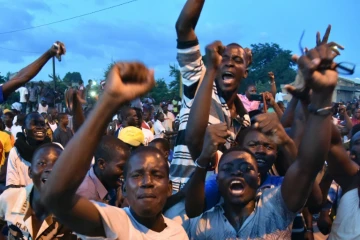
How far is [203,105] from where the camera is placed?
282 cm

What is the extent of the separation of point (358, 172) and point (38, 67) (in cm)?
288

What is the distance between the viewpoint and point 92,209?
224cm

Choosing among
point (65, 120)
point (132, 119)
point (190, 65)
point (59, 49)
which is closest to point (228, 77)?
point (190, 65)

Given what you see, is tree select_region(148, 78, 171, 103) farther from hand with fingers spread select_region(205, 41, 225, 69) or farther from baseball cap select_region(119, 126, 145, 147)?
hand with fingers spread select_region(205, 41, 225, 69)

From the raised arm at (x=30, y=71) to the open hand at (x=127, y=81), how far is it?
2375 mm

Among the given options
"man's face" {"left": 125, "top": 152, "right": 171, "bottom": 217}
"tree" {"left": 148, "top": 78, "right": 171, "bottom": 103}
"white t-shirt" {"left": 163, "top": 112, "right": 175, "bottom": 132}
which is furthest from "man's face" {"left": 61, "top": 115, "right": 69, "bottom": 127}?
"tree" {"left": 148, "top": 78, "right": 171, "bottom": 103}

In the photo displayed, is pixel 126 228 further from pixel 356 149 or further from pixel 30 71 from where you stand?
pixel 30 71

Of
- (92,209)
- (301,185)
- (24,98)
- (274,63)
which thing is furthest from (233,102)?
(274,63)

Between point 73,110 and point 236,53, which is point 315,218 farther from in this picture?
point 73,110

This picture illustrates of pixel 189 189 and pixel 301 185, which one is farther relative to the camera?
pixel 189 189

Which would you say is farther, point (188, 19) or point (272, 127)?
point (188, 19)

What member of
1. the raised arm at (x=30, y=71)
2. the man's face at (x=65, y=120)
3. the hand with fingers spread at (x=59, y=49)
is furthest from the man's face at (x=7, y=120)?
the hand with fingers spread at (x=59, y=49)

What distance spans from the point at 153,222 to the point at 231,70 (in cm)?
119

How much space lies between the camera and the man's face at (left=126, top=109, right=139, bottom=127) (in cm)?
749
